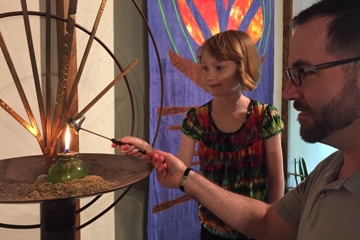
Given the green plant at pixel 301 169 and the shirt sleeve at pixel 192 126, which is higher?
the shirt sleeve at pixel 192 126

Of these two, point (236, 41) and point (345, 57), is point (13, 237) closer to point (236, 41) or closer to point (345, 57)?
point (236, 41)

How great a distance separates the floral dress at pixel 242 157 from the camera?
1.11 metres

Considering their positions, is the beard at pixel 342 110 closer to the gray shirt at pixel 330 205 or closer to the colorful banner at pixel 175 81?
the gray shirt at pixel 330 205

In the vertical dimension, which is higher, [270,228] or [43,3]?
[43,3]

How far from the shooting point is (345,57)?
674mm

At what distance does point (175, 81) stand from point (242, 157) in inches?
23.5

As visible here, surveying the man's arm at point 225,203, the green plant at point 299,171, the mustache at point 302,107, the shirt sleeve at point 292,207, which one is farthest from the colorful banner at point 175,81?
the green plant at point 299,171

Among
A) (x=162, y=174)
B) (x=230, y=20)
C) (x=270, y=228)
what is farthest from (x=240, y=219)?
(x=230, y=20)

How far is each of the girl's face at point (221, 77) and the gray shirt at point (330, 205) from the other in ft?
1.35

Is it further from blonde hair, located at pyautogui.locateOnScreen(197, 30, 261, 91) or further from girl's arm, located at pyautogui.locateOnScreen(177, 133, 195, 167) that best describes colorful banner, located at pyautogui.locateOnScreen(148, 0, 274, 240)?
blonde hair, located at pyautogui.locateOnScreen(197, 30, 261, 91)

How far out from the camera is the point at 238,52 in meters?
1.13

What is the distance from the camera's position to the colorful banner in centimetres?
146

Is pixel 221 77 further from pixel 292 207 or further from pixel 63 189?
pixel 63 189

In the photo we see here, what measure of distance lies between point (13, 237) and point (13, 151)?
11.1 inches
